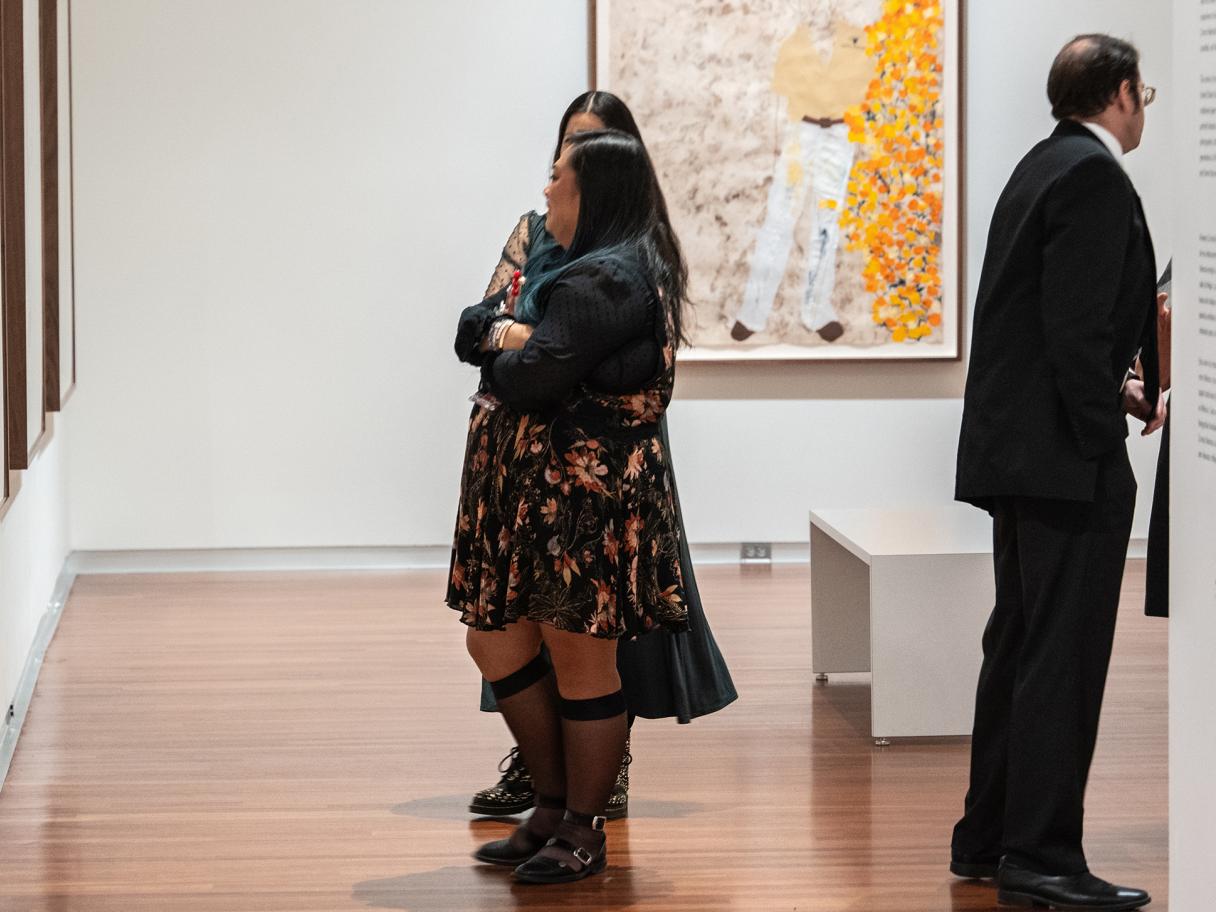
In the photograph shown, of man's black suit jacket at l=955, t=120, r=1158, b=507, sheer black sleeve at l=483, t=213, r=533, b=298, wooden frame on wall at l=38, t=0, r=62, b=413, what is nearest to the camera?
man's black suit jacket at l=955, t=120, r=1158, b=507

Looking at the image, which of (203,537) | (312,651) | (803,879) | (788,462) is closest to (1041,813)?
(803,879)

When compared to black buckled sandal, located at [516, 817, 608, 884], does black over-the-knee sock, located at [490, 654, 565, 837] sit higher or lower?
higher

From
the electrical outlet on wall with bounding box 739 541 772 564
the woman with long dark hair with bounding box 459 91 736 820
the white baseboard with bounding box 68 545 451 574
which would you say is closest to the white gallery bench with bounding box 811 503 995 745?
the woman with long dark hair with bounding box 459 91 736 820

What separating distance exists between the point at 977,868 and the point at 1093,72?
1.66 m

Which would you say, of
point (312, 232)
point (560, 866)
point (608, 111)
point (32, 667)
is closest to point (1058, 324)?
point (608, 111)

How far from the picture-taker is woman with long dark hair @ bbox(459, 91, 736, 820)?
4.03m

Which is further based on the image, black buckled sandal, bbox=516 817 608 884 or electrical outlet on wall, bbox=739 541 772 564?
electrical outlet on wall, bbox=739 541 772 564

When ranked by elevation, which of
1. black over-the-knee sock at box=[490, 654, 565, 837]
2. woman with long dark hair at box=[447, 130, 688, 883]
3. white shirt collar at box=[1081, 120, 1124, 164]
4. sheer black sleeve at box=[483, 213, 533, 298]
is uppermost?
white shirt collar at box=[1081, 120, 1124, 164]

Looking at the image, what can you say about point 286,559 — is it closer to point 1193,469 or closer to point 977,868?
point 977,868

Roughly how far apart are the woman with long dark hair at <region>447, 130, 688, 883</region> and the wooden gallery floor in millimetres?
378

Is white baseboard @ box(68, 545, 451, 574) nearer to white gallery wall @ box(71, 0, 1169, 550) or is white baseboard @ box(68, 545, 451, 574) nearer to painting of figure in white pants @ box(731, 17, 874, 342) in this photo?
white gallery wall @ box(71, 0, 1169, 550)

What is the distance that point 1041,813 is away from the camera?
3.33m

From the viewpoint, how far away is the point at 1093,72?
3291 millimetres

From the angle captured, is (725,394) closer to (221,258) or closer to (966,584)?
(221,258)
